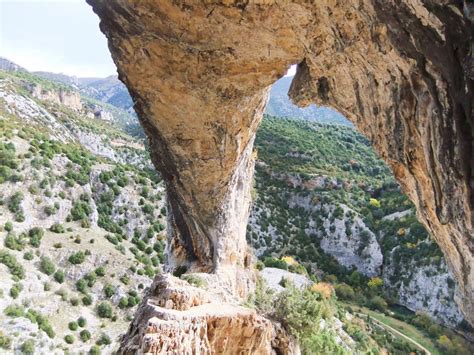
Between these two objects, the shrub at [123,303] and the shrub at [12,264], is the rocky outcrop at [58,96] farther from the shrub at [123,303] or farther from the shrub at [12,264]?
the shrub at [123,303]

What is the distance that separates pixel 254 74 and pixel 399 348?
28.3 metres

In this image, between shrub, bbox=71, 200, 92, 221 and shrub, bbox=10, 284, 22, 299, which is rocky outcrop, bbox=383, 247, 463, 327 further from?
shrub, bbox=10, 284, 22, 299

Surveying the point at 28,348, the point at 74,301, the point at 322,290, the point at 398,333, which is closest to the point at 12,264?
the point at 74,301

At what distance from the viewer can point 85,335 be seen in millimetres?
27422

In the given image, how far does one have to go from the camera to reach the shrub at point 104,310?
3045 cm

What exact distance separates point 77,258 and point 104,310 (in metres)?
4.63

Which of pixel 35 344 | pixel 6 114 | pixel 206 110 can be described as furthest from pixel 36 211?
pixel 206 110

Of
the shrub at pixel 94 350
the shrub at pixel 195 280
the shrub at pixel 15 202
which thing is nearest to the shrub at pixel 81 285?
the shrub at pixel 94 350

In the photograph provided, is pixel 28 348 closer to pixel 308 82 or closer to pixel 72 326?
pixel 72 326

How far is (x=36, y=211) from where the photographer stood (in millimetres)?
33719

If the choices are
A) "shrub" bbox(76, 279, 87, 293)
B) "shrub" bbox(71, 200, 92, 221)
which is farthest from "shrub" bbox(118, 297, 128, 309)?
"shrub" bbox(71, 200, 92, 221)

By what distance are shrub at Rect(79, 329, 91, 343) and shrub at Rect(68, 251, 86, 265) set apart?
19.0ft

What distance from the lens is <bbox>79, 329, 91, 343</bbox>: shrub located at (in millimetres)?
27125

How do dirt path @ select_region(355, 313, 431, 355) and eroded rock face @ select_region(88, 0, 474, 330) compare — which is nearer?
eroded rock face @ select_region(88, 0, 474, 330)
